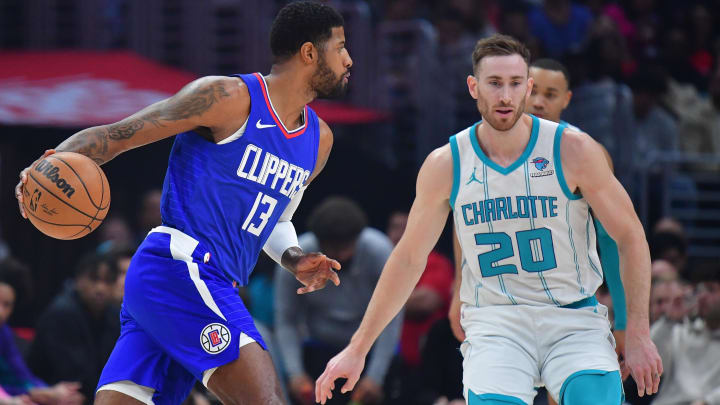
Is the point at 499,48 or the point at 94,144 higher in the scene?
the point at 499,48

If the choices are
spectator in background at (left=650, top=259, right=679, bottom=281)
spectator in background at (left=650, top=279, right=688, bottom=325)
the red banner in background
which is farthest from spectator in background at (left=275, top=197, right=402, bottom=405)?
the red banner in background

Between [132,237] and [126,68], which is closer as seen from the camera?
[132,237]

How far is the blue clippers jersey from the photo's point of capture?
4.41 m

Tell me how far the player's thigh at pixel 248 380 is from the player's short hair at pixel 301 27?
1358 mm

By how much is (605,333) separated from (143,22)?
835 cm

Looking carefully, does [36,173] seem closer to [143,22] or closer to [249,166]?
[249,166]

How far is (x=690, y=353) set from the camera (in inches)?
289

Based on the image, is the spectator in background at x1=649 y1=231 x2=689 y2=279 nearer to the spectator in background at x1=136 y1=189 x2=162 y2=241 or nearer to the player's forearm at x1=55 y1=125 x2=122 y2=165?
the spectator in background at x1=136 y1=189 x2=162 y2=241

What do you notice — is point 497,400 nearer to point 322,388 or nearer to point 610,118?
point 322,388

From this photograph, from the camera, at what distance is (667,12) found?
13039 mm

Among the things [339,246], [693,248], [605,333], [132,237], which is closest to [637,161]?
[693,248]

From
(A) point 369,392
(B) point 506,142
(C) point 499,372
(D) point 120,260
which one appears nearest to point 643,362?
(C) point 499,372

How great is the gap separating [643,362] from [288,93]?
1.89m

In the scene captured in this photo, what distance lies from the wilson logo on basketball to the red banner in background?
17.5ft
